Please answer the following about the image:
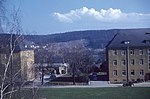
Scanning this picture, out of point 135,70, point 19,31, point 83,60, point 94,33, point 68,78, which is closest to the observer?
point 19,31

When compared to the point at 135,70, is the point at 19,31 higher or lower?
higher

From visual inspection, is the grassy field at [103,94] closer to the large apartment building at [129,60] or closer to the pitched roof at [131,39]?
the large apartment building at [129,60]

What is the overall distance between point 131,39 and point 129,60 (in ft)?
11.4

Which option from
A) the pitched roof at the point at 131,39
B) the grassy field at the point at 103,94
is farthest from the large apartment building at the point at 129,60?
the grassy field at the point at 103,94

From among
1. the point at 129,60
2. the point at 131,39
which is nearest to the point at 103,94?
the point at 129,60

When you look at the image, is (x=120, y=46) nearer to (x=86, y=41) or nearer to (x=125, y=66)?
(x=125, y=66)

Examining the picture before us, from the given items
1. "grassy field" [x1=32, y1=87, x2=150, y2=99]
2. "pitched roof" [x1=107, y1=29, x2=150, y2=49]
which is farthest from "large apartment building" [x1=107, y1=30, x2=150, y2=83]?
"grassy field" [x1=32, y1=87, x2=150, y2=99]

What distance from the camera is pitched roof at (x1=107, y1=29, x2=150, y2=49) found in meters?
49.0

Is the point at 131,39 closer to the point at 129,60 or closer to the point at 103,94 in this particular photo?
the point at 129,60

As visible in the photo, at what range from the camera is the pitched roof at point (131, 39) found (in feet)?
161

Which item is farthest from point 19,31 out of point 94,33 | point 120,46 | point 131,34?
point 94,33

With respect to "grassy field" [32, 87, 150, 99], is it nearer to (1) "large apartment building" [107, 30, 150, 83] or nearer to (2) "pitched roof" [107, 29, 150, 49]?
(1) "large apartment building" [107, 30, 150, 83]

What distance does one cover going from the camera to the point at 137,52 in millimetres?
49000

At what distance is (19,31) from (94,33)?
104 meters
